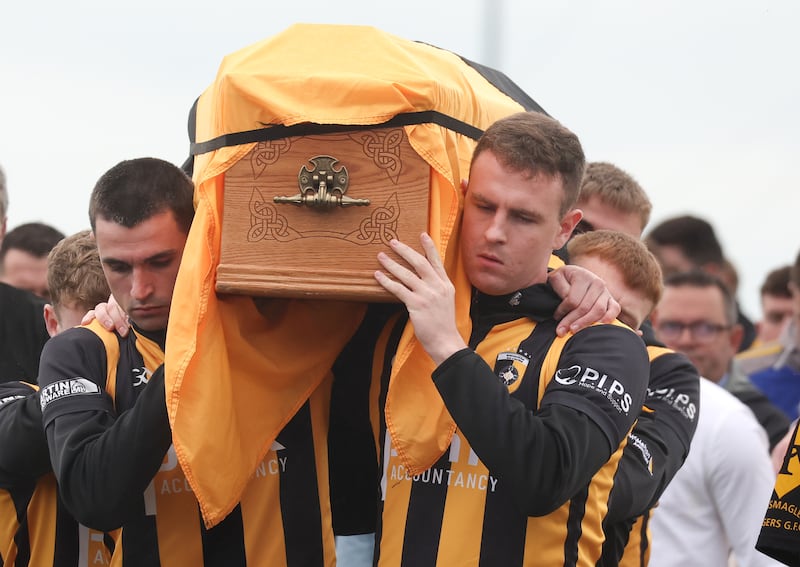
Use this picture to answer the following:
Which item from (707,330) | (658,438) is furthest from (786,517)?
(707,330)

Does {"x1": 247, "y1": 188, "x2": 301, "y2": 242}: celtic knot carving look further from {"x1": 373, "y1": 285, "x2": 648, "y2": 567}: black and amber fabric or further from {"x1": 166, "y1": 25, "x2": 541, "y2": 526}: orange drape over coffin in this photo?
{"x1": 373, "y1": 285, "x2": 648, "y2": 567}: black and amber fabric

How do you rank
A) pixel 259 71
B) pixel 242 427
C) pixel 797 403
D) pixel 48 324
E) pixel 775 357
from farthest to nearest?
pixel 775 357, pixel 797 403, pixel 48 324, pixel 242 427, pixel 259 71

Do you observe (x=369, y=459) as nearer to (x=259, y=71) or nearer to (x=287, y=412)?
(x=287, y=412)

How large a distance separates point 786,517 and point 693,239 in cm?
512

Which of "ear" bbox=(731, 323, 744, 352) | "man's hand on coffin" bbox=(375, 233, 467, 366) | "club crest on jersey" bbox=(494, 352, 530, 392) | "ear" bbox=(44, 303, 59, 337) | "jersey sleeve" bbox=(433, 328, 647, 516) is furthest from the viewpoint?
"ear" bbox=(731, 323, 744, 352)

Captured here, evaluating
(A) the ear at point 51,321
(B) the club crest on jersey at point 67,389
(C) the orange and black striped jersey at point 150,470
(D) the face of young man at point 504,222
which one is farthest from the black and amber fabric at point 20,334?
(D) the face of young man at point 504,222

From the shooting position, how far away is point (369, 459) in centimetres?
399

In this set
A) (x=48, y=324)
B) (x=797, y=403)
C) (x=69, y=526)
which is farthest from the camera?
(x=797, y=403)

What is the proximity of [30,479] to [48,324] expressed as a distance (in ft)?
2.39

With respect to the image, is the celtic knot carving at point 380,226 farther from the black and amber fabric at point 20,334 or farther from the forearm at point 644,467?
the black and amber fabric at point 20,334

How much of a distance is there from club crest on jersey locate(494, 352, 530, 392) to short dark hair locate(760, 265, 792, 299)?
661 centimetres

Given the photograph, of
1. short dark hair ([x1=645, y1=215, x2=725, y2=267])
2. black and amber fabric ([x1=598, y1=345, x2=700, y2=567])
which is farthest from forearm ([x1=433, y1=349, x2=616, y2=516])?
short dark hair ([x1=645, y1=215, x2=725, y2=267])

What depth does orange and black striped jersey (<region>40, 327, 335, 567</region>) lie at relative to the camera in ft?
11.3

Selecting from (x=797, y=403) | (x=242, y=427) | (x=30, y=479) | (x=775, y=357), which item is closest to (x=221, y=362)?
(x=242, y=427)
